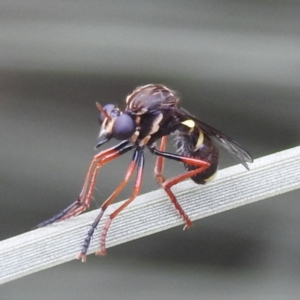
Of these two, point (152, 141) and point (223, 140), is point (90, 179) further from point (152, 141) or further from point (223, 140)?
point (223, 140)

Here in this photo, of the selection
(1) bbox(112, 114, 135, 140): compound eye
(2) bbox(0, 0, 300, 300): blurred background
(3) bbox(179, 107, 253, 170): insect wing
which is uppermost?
(1) bbox(112, 114, 135, 140): compound eye

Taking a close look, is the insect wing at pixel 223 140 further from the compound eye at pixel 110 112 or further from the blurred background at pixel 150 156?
the blurred background at pixel 150 156

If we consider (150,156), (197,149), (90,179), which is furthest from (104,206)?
(150,156)

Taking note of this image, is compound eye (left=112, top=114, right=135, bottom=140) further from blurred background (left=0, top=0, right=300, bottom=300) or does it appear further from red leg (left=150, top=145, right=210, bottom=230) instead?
blurred background (left=0, top=0, right=300, bottom=300)

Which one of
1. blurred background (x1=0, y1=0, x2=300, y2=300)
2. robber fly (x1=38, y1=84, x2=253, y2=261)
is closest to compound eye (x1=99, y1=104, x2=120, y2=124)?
robber fly (x1=38, y1=84, x2=253, y2=261)

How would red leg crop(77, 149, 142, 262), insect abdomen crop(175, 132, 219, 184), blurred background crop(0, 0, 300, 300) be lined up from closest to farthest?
red leg crop(77, 149, 142, 262) < insect abdomen crop(175, 132, 219, 184) < blurred background crop(0, 0, 300, 300)

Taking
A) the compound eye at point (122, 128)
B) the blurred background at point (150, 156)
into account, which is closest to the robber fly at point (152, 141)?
the compound eye at point (122, 128)

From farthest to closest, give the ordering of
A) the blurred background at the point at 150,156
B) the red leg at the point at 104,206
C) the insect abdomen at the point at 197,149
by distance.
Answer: the blurred background at the point at 150,156 → the insect abdomen at the point at 197,149 → the red leg at the point at 104,206
